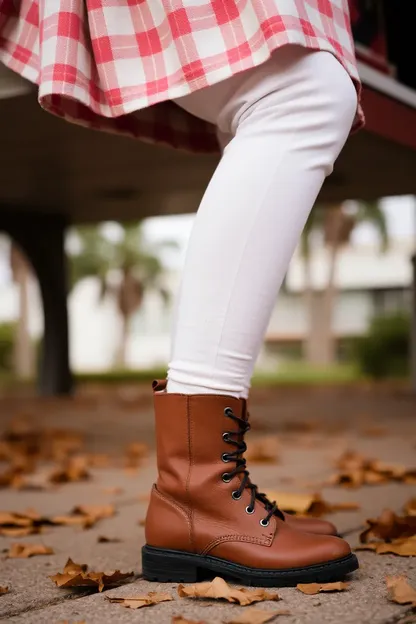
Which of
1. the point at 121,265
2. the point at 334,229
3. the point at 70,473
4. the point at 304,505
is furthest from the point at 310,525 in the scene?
the point at 121,265

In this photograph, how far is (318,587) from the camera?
4.11ft

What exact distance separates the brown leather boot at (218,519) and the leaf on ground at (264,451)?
164cm

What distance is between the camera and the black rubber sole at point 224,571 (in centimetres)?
128

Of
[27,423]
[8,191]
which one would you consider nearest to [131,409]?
[27,423]

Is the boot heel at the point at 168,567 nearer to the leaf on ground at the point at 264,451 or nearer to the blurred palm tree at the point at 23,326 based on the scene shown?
the leaf on ground at the point at 264,451

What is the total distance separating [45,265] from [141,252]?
2997 cm

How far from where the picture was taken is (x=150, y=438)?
392cm

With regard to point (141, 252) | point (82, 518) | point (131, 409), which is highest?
point (82, 518)

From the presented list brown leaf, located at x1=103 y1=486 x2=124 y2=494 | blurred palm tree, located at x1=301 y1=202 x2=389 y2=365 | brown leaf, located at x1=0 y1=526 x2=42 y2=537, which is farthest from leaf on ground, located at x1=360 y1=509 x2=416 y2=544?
blurred palm tree, located at x1=301 y1=202 x2=389 y2=365

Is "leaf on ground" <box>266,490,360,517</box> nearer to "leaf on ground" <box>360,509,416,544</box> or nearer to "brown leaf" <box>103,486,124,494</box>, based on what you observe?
"leaf on ground" <box>360,509,416,544</box>

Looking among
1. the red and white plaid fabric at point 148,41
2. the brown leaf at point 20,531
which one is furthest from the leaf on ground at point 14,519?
the red and white plaid fabric at point 148,41

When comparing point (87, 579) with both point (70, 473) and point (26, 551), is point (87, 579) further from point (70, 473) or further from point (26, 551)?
point (70, 473)

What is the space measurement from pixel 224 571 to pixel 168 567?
103 millimetres

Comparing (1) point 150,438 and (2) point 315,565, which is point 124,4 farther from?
(1) point 150,438
